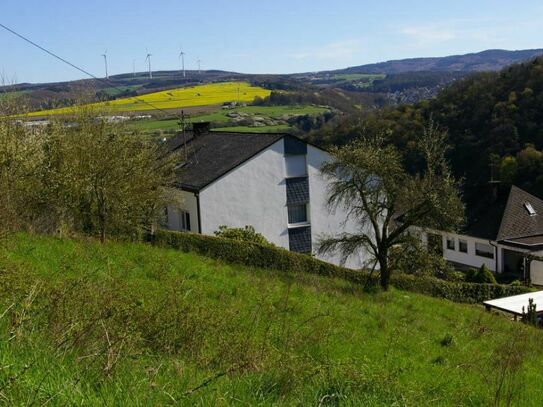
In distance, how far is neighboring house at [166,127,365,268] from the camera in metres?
30.0

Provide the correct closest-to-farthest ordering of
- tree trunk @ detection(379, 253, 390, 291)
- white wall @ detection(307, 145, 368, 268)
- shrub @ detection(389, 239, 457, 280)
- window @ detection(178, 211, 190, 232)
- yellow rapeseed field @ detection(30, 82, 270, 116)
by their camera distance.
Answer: shrub @ detection(389, 239, 457, 280) < tree trunk @ detection(379, 253, 390, 291) < window @ detection(178, 211, 190, 232) < white wall @ detection(307, 145, 368, 268) < yellow rapeseed field @ detection(30, 82, 270, 116)

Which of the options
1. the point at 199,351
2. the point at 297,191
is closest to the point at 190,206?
the point at 297,191

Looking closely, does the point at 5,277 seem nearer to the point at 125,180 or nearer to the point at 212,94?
the point at 125,180

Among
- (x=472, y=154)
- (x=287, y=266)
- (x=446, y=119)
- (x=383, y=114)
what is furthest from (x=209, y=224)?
(x=383, y=114)

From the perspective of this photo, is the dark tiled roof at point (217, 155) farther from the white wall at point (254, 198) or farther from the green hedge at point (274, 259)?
the green hedge at point (274, 259)

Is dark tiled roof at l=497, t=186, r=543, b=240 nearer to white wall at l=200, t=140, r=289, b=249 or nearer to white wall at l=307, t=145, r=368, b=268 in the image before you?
white wall at l=307, t=145, r=368, b=268

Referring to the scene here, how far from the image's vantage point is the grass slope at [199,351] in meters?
4.11

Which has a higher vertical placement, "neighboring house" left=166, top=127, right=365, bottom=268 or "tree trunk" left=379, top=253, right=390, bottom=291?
"neighboring house" left=166, top=127, right=365, bottom=268

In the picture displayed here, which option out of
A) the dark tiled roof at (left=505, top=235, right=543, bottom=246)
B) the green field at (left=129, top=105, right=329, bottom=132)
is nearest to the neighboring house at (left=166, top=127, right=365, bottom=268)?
the dark tiled roof at (left=505, top=235, right=543, bottom=246)

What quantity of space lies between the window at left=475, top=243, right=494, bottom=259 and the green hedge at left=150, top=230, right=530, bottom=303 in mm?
15803

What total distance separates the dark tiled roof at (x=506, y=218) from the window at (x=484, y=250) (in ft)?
2.07

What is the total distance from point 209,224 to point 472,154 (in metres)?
33.9

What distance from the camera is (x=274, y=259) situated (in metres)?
21.4

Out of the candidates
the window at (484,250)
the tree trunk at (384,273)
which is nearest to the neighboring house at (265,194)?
the tree trunk at (384,273)
